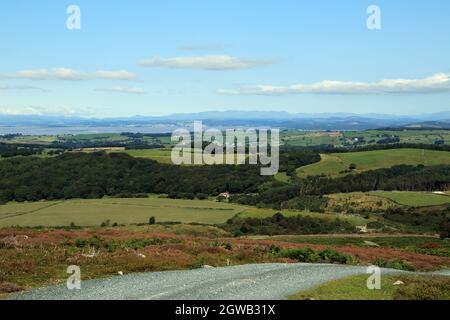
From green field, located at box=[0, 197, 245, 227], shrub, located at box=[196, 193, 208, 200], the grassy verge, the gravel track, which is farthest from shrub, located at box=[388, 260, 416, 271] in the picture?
shrub, located at box=[196, 193, 208, 200]

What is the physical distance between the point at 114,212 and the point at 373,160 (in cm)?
9050

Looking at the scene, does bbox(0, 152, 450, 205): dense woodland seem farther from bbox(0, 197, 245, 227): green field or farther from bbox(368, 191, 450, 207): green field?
bbox(0, 197, 245, 227): green field

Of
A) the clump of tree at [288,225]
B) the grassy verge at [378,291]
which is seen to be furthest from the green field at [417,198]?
the grassy verge at [378,291]

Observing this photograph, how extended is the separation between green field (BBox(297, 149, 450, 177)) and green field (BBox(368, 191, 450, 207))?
31.6m

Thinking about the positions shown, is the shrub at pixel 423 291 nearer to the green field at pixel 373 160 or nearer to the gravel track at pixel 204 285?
the gravel track at pixel 204 285

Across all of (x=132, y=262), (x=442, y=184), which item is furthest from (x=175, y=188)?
(x=132, y=262)

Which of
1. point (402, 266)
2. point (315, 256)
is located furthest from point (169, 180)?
point (402, 266)

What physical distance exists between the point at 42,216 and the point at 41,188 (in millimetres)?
54491

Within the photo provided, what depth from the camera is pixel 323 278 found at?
2039cm

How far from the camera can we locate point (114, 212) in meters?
104

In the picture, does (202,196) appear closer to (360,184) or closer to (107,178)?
(107,178)

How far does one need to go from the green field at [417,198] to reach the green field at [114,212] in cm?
3582

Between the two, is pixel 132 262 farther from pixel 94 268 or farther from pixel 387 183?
pixel 387 183

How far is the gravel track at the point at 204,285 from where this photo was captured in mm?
16266
